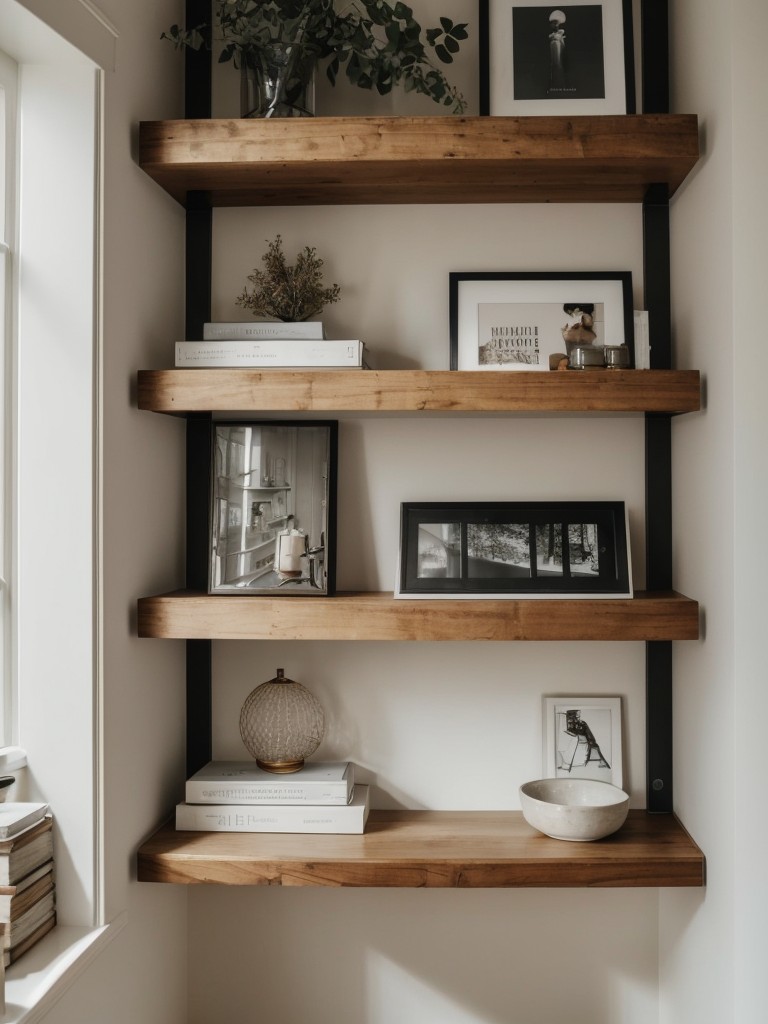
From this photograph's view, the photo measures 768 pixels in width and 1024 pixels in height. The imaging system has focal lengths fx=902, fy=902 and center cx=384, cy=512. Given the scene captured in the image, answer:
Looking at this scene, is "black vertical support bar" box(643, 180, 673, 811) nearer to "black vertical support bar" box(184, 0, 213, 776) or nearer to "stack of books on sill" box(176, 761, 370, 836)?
"stack of books on sill" box(176, 761, 370, 836)

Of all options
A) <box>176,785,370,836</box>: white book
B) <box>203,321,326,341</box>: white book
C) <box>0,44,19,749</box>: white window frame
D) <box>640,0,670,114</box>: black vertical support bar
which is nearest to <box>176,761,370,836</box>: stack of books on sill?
<box>176,785,370,836</box>: white book

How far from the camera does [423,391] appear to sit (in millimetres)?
1689

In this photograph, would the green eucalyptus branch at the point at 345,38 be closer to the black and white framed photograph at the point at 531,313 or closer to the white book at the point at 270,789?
the black and white framed photograph at the point at 531,313

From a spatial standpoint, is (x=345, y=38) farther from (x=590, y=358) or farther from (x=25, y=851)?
(x=25, y=851)

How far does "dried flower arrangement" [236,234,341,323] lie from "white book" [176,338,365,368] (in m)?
0.14

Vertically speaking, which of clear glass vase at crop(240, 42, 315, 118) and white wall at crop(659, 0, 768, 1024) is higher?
clear glass vase at crop(240, 42, 315, 118)

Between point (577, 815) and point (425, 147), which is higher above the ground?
point (425, 147)

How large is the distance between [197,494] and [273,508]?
8.2 inches

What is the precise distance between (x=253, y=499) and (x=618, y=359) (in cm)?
78

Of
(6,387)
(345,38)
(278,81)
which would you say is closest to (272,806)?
(6,387)

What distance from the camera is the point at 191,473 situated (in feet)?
6.46

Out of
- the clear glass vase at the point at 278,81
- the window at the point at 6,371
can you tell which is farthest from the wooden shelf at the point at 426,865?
the clear glass vase at the point at 278,81

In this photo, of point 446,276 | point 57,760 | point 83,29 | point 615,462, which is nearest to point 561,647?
point 615,462

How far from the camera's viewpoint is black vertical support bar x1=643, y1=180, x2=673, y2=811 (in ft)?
6.25
